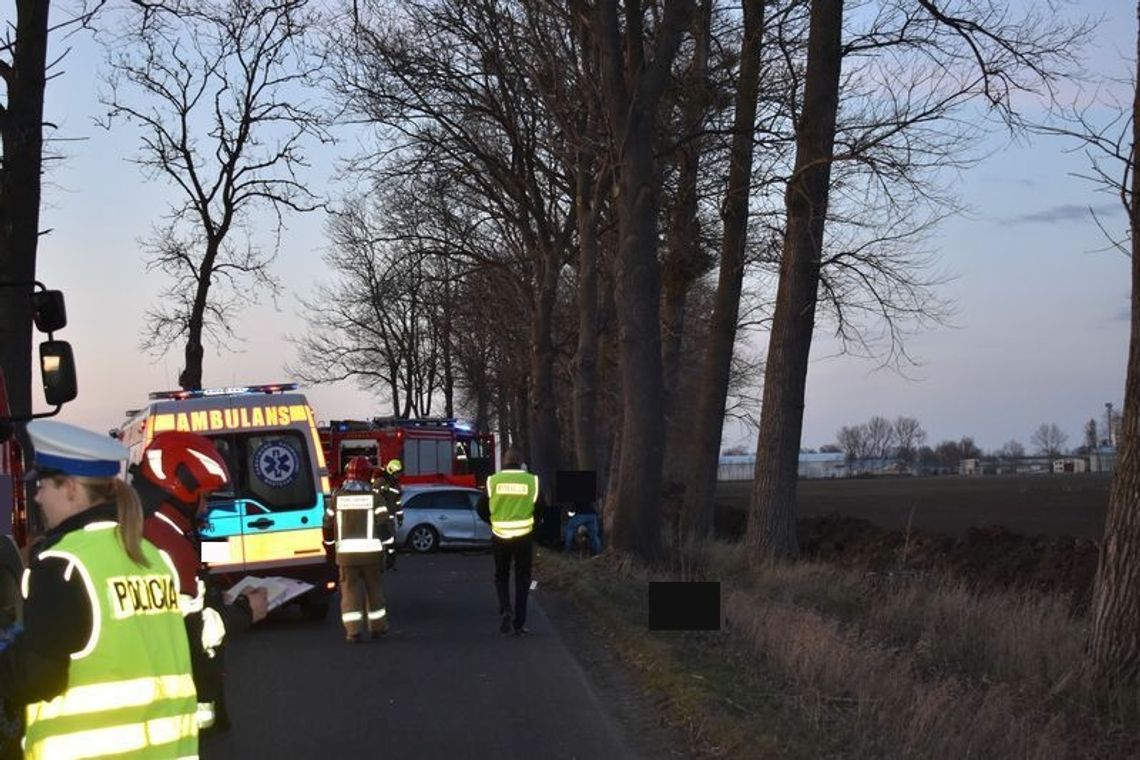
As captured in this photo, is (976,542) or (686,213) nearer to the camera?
(976,542)

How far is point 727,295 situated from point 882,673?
54.5 ft

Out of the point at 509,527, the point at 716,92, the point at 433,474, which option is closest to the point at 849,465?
the point at 433,474

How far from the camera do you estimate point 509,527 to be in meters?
15.3

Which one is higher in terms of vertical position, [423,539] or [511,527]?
[511,527]

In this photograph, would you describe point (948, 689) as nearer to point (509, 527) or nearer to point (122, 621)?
point (509, 527)

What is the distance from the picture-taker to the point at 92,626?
397 centimetres

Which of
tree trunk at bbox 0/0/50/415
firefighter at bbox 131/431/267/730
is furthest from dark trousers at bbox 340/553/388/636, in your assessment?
firefighter at bbox 131/431/267/730

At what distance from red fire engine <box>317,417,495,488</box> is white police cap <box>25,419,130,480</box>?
112 ft

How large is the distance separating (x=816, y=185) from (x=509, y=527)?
27.0ft

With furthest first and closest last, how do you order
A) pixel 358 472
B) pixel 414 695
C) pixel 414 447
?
1. pixel 414 447
2. pixel 358 472
3. pixel 414 695

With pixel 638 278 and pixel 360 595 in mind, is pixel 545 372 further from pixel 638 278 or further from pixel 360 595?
pixel 360 595

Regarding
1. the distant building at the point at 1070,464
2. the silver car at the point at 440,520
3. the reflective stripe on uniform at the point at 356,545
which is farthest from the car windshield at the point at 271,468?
the distant building at the point at 1070,464

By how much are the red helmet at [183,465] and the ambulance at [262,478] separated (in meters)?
8.93

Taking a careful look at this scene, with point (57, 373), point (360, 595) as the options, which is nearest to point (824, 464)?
point (360, 595)
